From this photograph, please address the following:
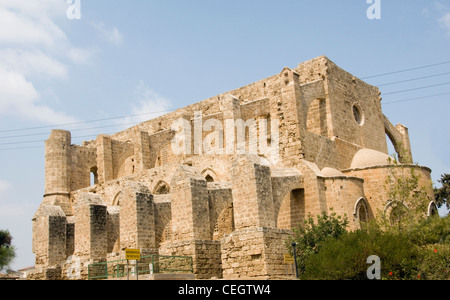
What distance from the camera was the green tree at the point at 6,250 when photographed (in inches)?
1294

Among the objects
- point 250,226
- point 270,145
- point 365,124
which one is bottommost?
point 250,226

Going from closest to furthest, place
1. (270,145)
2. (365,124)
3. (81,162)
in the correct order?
(270,145) → (365,124) → (81,162)

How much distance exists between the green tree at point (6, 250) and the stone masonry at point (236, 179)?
10629 millimetres

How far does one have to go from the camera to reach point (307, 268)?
13188mm

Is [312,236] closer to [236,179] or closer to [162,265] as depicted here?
[236,179]

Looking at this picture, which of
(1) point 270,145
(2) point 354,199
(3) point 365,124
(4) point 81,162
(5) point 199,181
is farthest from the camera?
(4) point 81,162

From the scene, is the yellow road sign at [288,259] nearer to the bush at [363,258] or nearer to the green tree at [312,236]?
the green tree at [312,236]

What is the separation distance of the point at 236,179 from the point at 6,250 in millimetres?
23679

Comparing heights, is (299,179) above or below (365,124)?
below

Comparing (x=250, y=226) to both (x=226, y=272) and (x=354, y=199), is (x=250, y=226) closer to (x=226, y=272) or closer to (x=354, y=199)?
(x=226, y=272)

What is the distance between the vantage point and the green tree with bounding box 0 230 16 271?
32.9 m

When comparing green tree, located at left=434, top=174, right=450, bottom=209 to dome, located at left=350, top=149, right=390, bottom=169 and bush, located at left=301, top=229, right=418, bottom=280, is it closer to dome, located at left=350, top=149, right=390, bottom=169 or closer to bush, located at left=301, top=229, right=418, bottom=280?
dome, located at left=350, top=149, right=390, bottom=169
